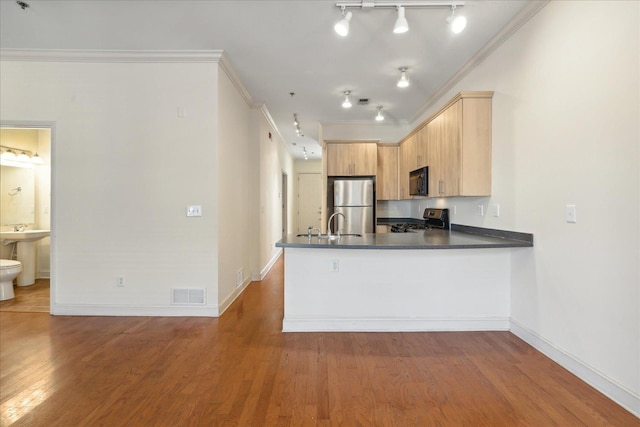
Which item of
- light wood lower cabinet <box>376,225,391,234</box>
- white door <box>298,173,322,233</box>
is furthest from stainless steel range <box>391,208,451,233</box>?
white door <box>298,173,322,233</box>

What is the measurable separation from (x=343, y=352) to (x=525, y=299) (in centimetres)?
170

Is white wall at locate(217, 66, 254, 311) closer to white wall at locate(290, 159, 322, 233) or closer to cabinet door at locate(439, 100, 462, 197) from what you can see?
cabinet door at locate(439, 100, 462, 197)

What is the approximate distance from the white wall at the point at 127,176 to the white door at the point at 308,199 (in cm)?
668

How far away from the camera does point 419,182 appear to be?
14.4 ft

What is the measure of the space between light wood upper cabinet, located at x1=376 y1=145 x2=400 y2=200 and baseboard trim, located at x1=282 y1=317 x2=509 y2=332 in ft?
9.98

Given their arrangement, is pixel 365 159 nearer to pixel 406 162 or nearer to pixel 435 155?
pixel 406 162

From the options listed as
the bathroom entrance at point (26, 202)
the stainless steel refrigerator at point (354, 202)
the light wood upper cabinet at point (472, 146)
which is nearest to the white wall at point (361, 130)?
the stainless steel refrigerator at point (354, 202)

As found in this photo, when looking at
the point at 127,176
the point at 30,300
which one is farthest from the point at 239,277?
the point at 30,300

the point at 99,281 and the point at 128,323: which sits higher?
the point at 99,281

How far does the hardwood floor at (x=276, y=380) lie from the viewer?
1.74m

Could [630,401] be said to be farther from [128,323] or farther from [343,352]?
[128,323]

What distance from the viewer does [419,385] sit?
2047mm

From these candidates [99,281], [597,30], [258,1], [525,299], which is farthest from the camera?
[99,281]

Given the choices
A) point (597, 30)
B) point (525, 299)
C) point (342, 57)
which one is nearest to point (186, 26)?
point (342, 57)
